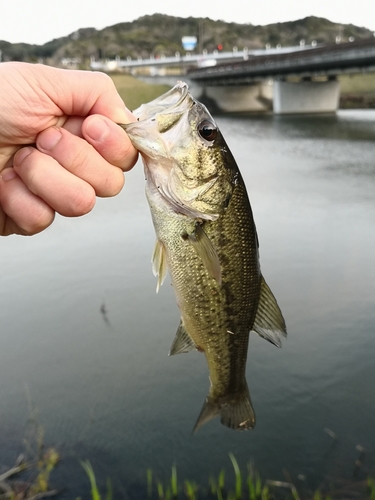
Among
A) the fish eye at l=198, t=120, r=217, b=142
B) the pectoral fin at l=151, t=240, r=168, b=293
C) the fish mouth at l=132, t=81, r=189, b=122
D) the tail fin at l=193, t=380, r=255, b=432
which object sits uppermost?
the fish mouth at l=132, t=81, r=189, b=122

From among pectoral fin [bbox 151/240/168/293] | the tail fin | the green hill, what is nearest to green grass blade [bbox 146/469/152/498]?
the tail fin

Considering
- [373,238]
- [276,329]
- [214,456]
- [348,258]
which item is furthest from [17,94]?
[373,238]

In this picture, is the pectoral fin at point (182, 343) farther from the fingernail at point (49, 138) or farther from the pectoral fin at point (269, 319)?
the fingernail at point (49, 138)

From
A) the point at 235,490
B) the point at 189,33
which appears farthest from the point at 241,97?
the point at 189,33

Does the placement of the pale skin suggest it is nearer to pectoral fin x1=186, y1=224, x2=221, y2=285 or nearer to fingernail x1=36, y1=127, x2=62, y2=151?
fingernail x1=36, y1=127, x2=62, y2=151

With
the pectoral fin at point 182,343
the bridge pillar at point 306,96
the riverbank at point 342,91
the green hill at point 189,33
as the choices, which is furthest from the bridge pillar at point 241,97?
the green hill at point 189,33
